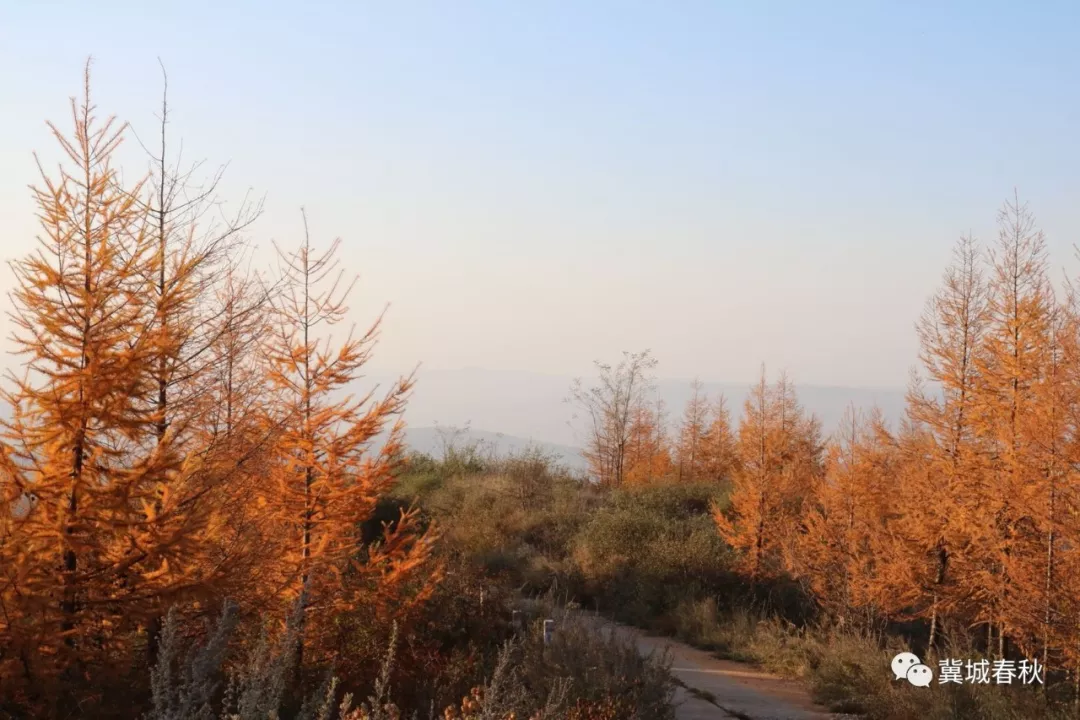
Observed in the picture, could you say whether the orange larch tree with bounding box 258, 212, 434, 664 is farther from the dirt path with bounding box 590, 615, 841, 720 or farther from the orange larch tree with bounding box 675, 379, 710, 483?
the orange larch tree with bounding box 675, 379, 710, 483

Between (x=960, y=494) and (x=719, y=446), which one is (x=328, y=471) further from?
(x=719, y=446)

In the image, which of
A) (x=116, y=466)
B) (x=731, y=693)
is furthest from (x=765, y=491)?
(x=116, y=466)

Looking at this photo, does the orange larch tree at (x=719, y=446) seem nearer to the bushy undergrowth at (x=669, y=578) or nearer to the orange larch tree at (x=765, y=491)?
the bushy undergrowth at (x=669, y=578)

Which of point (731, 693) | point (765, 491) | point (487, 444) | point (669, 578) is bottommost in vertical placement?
point (731, 693)

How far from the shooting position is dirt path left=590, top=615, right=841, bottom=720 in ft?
33.9

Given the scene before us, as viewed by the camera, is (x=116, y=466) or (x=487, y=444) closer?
(x=116, y=466)

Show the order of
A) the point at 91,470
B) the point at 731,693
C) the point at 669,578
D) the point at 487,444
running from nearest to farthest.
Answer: the point at 91,470
the point at 731,693
the point at 669,578
the point at 487,444

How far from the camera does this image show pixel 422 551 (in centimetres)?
949

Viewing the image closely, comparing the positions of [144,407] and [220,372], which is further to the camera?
[220,372]

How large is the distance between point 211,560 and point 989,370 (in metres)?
11.0

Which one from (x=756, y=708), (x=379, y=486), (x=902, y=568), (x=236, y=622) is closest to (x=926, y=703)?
(x=756, y=708)

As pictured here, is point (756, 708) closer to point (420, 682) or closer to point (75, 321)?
point (420, 682)

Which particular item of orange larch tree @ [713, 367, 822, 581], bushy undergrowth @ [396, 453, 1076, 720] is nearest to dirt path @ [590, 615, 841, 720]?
bushy undergrowth @ [396, 453, 1076, 720]

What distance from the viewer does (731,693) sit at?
11477mm
